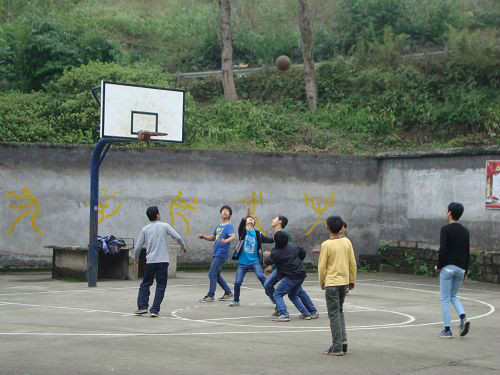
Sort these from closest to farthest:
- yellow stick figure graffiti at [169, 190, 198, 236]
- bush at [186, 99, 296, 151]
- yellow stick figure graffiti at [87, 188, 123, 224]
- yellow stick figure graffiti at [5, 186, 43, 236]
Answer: yellow stick figure graffiti at [5, 186, 43, 236]
yellow stick figure graffiti at [87, 188, 123, 224]
yellow stick figure graffiti at [169, 190, 198, 236]
bush at [186, 99, 296, 151]

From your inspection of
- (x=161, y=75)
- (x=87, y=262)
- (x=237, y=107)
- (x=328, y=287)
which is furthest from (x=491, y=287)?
(x=161, y=75)

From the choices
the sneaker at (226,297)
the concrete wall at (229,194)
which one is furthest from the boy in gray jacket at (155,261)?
the concrete wall at (229,194)

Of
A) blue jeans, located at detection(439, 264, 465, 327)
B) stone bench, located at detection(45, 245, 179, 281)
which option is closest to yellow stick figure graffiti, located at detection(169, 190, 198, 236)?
stone bench, located at detection(45, 245, 179, 281)

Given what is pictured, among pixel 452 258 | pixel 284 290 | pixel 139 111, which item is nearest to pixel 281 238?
pixel 284 290

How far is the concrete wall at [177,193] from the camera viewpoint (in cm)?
2284

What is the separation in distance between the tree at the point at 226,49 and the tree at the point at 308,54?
268cm

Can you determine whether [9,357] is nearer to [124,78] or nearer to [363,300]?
[363,300]

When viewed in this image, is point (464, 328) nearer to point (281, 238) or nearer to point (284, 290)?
point (284, 290)

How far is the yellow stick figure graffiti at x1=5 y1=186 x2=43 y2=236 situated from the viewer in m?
22.7

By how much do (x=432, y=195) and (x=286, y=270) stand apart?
11968mm

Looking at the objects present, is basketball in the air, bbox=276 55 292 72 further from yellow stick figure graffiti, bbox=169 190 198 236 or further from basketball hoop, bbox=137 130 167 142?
basketball hoop, bbox=137 130 167 142

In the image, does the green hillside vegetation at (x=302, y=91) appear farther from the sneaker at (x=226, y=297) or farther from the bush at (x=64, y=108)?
the sneaker at (x=226, y=297)

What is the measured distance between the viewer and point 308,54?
32.5m

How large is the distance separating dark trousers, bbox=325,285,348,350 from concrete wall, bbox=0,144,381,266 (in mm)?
13487
